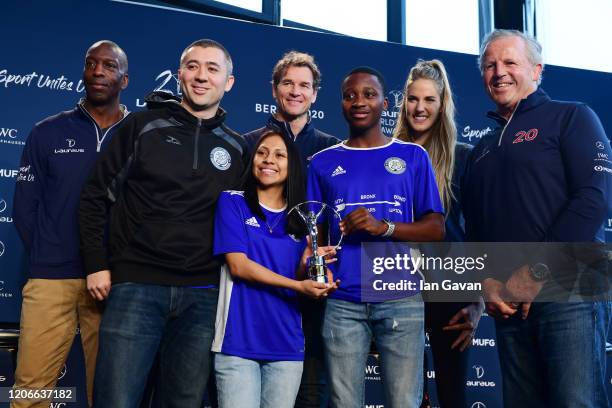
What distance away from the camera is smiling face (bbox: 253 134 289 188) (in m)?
2.57

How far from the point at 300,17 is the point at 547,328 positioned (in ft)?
13.4

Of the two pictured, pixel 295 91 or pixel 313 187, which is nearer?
pixel 313 187

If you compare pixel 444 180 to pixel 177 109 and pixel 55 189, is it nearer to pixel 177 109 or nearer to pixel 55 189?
pixel 177 109

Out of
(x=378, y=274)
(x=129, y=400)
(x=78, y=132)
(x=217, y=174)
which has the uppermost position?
(x=78, y=132)

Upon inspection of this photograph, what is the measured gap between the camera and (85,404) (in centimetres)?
369

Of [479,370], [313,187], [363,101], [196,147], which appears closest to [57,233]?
[196,147]

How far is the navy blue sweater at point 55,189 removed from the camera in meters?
3.02

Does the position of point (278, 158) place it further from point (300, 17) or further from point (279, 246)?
point (300, 17)

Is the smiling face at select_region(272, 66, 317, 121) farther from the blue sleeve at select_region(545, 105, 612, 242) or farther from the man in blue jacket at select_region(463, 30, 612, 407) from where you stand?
the blue sleeve at select_region(545, 105, 612, 242)

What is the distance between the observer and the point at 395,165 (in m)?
2.53

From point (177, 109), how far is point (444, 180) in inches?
49.2

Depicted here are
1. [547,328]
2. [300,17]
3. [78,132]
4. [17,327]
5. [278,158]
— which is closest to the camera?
[547,328]

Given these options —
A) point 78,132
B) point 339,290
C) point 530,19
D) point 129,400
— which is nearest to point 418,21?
point 530,19

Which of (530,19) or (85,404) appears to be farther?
(530,19)
